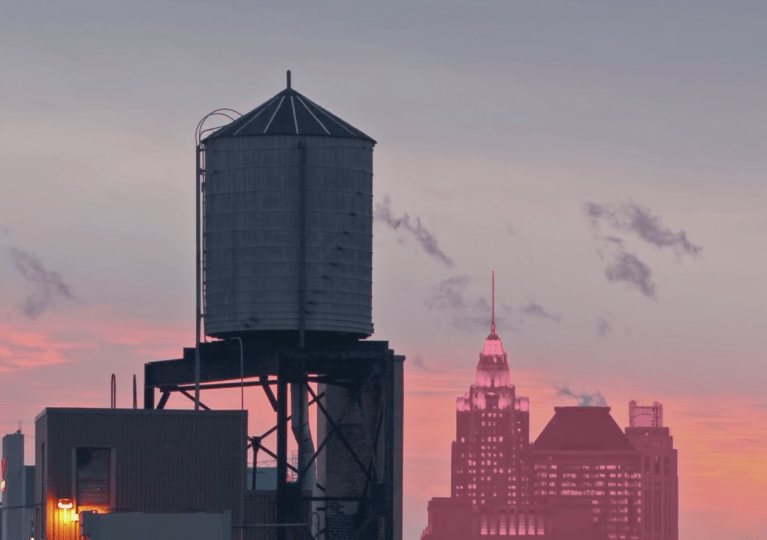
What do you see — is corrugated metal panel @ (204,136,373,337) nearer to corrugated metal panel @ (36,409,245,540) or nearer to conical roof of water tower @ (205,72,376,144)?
conical roof of water tower @ (205,72,376,144)

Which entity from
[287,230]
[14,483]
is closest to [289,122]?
[287,230]

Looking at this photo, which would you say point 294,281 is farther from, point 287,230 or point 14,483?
point 14,483

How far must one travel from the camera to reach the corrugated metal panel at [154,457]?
62.6m

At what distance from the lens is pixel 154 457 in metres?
63.1

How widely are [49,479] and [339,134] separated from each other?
14.4 m

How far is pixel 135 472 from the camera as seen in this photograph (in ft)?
206

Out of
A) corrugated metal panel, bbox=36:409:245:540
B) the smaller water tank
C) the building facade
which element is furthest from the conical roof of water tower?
the building facade

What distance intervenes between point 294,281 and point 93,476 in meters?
9.35

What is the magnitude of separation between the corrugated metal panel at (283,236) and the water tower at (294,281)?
32 millimetres

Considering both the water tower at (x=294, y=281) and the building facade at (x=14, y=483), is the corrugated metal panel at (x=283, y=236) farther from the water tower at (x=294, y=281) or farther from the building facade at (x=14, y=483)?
the building facade at (x=14, y=483)

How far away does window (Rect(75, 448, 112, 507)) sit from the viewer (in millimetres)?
62525

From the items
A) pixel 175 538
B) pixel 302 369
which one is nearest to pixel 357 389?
pixel 302 369

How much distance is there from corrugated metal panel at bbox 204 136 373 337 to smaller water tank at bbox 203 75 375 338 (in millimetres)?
31

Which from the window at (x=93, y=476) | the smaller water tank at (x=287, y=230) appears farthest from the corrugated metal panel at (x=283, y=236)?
the window at (x=93, y=476)
